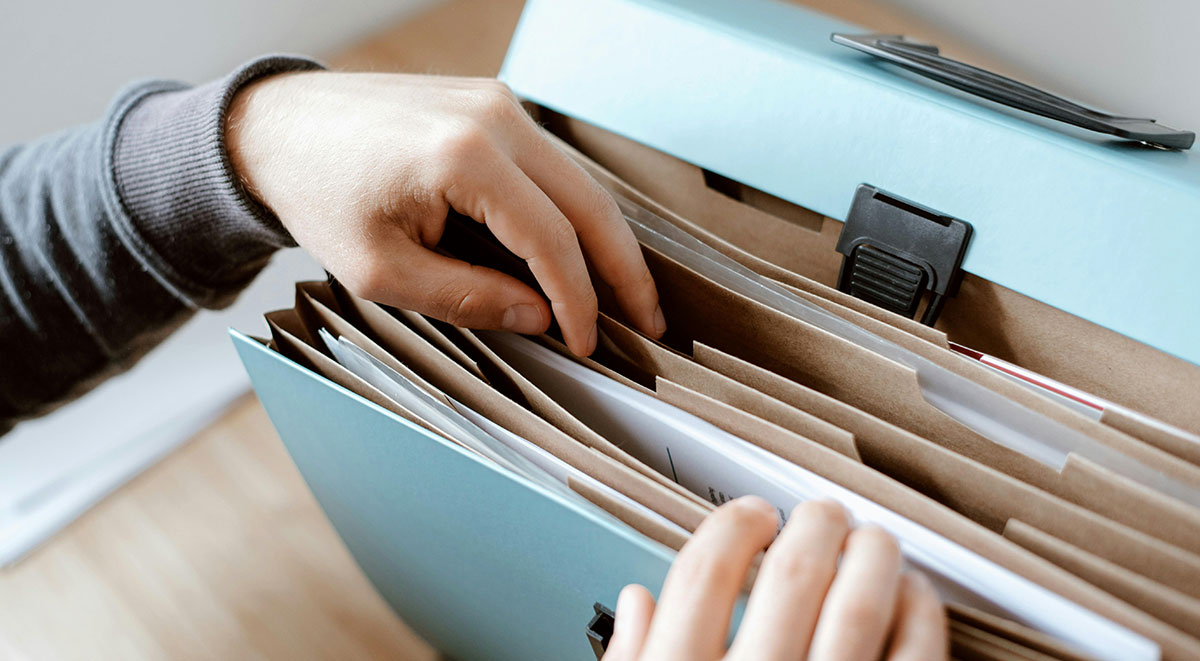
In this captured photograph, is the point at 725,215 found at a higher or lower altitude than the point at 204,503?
higher

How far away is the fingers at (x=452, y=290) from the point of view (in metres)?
0.40

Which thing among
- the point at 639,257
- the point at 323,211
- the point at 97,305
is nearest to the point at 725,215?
the point at 639,257

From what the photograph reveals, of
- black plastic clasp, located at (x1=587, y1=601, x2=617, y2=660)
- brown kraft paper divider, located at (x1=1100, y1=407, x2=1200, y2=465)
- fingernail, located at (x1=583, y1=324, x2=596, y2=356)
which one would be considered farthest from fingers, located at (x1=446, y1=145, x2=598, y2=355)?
brown kraft paper divider, located at (x1=1100, y1=407, x2=1200, y2=465)

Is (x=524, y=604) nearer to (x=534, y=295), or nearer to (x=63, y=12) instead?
(x=534, y=295)

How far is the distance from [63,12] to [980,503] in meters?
0.71

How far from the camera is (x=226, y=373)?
825 mm

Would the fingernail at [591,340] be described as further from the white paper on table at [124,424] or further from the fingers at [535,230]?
the white paper on table at [124,424]

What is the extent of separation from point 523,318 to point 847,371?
155 mm

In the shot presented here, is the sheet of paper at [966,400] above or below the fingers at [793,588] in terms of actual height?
above

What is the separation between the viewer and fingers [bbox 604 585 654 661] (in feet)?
0.95

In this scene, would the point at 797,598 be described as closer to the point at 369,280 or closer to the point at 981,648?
the point at 981,648

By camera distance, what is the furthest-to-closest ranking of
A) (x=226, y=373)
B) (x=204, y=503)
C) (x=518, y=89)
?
(x=226, y=373)
(x=204, y=503)
(x=518, y=89)

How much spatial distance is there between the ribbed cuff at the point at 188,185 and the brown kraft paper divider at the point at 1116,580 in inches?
16.4

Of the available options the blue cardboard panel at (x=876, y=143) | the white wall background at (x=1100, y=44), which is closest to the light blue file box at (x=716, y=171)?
the blue cardboard panel at (x=876, y=143)
